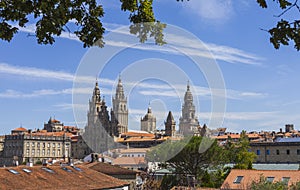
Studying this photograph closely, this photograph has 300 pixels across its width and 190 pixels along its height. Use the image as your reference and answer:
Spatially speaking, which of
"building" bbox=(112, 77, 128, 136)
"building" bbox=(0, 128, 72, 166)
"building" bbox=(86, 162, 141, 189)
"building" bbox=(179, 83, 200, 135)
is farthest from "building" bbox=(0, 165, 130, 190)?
"building" bbox=(112, 77, 128, 136)

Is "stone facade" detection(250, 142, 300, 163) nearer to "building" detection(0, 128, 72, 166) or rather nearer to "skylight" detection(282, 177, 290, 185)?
"skylight" detection(282, 177, 290, 185)

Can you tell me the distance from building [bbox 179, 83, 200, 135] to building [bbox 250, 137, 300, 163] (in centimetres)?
4743

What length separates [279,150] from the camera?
83312mm

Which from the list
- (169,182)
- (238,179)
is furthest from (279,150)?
(238,179)

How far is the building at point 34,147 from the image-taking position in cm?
12325

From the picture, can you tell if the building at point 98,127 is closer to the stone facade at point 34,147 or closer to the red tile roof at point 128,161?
the stone facade at point 34,147

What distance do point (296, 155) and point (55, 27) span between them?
81.0 metres

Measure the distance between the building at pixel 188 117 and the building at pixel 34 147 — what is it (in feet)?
114

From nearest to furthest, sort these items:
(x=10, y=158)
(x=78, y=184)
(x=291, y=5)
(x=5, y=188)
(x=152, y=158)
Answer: (x=291, y=5) < (x=5, y=188) < (x=78, y=184) < (x=152, y=158) < (x=10, y=158)

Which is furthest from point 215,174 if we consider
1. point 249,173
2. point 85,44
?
point 85,44

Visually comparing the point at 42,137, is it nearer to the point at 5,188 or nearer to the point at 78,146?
the point at 78,146

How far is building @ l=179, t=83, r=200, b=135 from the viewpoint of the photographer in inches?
5340

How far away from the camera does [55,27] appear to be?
19.3 feet

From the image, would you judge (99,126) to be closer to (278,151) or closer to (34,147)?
(34,147)
